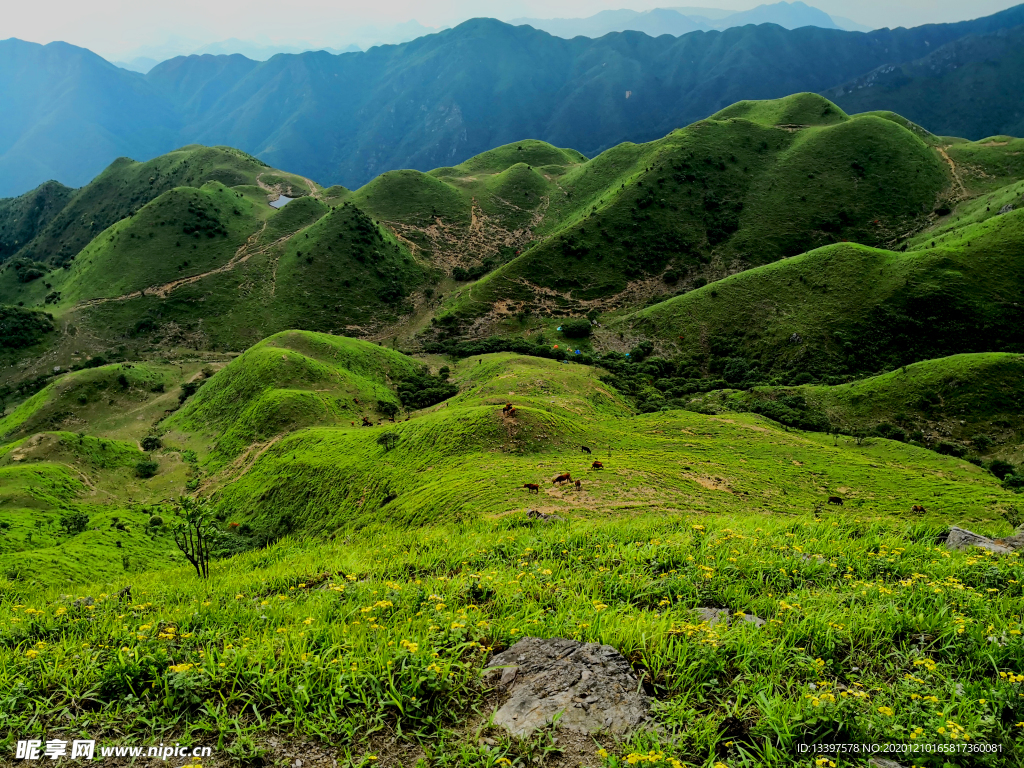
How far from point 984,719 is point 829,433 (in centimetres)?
5641

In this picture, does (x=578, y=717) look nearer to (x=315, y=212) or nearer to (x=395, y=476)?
(x=395, y=476)

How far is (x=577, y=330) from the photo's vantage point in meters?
93.1

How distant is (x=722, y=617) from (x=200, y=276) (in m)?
133

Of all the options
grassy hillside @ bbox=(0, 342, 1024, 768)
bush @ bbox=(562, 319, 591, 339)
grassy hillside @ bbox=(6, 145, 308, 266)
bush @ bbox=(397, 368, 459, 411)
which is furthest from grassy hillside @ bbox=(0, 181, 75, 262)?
grassy hillside @ bbox=(0, 342, 1024, 768)

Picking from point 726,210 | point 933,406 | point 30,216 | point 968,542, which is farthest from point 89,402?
point 30,216

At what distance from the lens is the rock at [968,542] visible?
35.3 ft

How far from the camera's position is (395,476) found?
3472 centimetres

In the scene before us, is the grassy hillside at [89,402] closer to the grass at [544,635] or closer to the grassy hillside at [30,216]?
the grass at [544,635]

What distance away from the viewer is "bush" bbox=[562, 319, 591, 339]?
92781mm

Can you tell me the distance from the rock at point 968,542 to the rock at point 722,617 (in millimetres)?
7194

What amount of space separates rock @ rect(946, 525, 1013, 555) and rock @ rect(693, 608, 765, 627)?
23.6 ft

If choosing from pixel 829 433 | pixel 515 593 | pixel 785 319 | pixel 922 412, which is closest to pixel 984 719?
pixel 515 593

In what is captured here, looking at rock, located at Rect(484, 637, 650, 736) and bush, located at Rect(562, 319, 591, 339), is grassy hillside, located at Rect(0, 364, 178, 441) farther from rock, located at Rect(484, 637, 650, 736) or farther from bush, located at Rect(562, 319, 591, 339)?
rock, located at Rect(484, 637, 650, 736)

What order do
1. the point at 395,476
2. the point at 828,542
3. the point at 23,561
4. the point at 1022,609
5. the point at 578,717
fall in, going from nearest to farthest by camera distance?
the point at 578,717 < the point at 1022,609 < the point at 828,542 < the point at 23,561 < the point at 395,476
